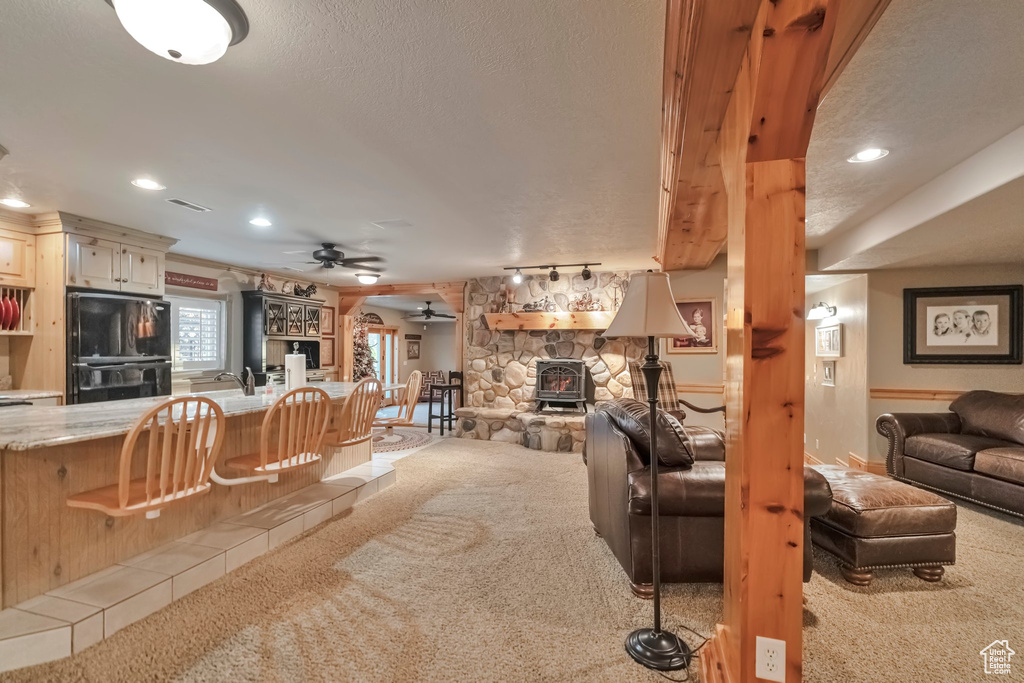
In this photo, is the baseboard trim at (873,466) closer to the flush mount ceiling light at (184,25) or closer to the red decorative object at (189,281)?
the flush mount ceiling light at (184,25)

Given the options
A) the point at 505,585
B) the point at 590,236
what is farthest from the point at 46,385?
the point at 590,236

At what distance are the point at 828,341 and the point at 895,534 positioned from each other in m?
3.88

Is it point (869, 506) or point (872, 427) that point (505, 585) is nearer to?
point (869, 506)

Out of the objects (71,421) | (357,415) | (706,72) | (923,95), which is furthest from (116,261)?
(923,95)

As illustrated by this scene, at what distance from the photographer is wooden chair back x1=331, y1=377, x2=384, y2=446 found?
3213mm

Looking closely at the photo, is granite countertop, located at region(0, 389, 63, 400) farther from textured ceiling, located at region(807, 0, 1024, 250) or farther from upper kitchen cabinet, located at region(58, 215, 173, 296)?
textured ceiling, located at region(807, 0, 1024, 250)

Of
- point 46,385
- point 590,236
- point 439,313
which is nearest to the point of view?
point 46,385

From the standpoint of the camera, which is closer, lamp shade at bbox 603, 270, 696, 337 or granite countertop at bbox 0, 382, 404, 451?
granite countertop at bbox 0, 382, 404, 451

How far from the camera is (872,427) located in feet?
15.1

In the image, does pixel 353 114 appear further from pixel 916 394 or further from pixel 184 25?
pixel 916 394

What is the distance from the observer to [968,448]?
352 centimetres

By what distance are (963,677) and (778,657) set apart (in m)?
1.06

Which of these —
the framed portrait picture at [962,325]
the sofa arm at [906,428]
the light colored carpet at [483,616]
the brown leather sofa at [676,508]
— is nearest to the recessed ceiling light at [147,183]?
the light colored carpet at [483,616]

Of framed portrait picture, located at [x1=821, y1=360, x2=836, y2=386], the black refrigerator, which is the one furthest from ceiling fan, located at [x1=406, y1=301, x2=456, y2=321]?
framed portrait picture, located at [x1=821, y1=360, x2=836, y2=386]
